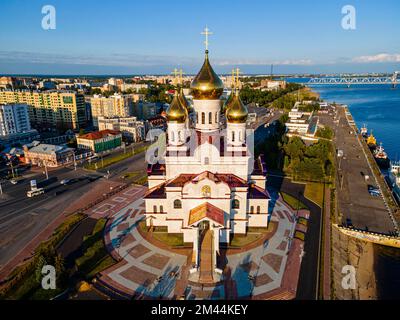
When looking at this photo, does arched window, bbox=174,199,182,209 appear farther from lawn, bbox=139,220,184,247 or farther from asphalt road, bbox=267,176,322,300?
asphalt road, bbox=267,176,322,300

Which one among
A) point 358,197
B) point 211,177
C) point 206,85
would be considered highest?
point 206,85

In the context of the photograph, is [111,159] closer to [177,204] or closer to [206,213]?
[177,204]

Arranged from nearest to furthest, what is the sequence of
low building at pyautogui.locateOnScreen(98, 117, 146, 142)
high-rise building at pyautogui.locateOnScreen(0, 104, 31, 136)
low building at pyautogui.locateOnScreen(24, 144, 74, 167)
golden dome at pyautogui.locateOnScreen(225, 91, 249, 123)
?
1. golden dome at pyautogui.locateOnScreen(225, 91, 249, 123)
2. low building at pyautogui.locateOnScreen(24, 144, 74, 167)
3. high-rise building at pyautogui.locateOnScreen(0, 104, 31, 136)
4. low building at pyautogui.locateOnScreen(98, 117, 146, 142)

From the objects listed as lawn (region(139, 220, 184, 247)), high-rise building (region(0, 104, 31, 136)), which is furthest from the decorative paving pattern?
high-rise building (region(0, 104, 31, 136))

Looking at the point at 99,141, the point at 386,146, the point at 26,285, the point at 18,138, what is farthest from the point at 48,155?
the point at 386,146

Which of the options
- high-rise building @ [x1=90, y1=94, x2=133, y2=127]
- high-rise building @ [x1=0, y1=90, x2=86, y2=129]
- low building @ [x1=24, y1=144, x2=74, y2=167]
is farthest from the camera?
high-rise building @ [x1=90, y1=94, x2=133, y2=127]

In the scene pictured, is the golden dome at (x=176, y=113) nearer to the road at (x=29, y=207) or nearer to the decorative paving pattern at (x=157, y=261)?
the decorative paving pattern at (x=157, y=261)
